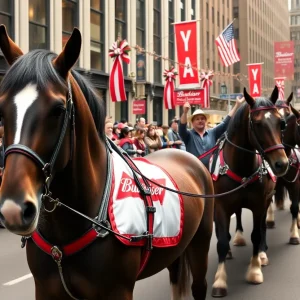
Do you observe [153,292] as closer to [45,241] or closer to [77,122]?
[45,241]

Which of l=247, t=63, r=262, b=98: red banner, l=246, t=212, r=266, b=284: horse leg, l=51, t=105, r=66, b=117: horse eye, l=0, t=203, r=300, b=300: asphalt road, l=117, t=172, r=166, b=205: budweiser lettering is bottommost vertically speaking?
l=0, t=203, r=300, b=300: asphalt road

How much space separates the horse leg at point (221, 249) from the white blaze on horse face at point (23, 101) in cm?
397

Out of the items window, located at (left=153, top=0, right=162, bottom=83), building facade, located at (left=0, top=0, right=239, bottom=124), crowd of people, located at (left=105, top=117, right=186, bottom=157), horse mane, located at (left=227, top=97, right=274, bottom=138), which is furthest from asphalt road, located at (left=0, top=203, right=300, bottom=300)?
window, located at (left=153, top=0, right=162, bottom=83)

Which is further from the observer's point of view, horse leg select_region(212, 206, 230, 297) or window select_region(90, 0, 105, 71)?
window select_region(90, 0, 105, 71)

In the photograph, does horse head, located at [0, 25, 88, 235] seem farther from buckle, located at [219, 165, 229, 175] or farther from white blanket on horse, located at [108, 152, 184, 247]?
buckle, located at [219, 165, 229, 175]

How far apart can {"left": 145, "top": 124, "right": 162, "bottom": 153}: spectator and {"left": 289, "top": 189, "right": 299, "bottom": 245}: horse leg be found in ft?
16.4

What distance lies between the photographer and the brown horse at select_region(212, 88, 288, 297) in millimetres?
5586

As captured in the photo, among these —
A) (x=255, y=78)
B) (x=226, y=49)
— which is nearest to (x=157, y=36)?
(x=255, y=78)

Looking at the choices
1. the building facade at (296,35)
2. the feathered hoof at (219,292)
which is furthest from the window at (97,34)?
the building facade at (296,35)

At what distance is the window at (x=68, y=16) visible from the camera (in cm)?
2488

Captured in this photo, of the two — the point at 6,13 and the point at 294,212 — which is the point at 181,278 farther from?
the point at 6,13

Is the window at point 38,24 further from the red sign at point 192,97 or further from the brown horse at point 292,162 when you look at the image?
the brown horse at point 292,162

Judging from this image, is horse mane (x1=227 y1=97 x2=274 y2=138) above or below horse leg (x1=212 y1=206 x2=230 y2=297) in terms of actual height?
above

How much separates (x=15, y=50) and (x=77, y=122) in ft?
1.67
